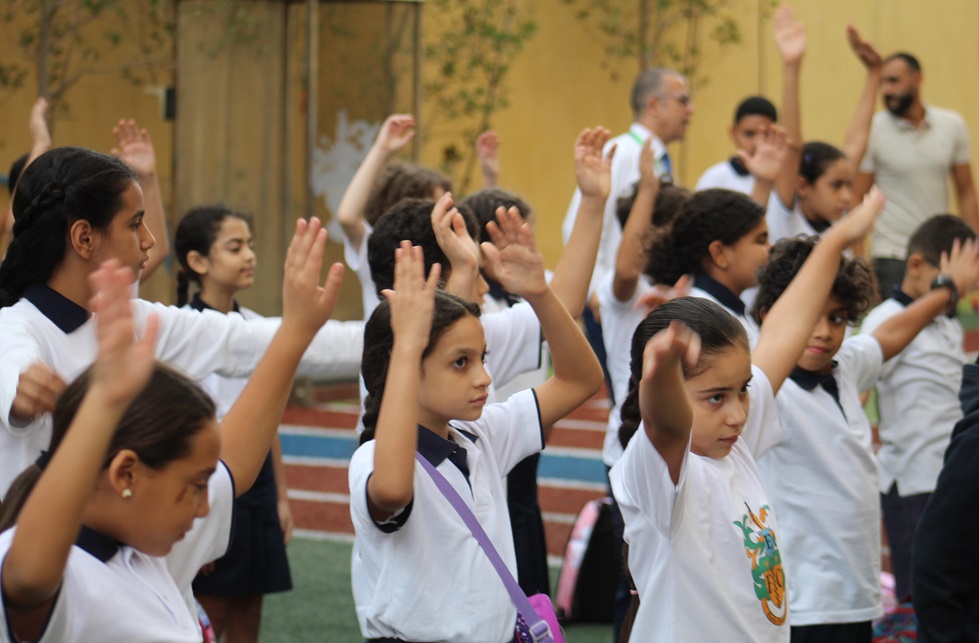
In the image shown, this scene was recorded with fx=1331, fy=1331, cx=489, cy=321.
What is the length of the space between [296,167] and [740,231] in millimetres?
6529

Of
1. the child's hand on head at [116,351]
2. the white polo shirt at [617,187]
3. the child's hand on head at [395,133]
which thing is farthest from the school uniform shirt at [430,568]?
the white polo shirt at [617,187]

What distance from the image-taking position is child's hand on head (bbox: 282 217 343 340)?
247cm

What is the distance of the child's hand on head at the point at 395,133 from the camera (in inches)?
191

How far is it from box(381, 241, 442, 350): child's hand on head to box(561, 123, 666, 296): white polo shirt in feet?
10.1

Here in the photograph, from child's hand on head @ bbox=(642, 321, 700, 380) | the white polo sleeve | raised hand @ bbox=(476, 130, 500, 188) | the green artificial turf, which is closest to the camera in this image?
child's hand on head @ bbox=(642, 321, 700, 380)

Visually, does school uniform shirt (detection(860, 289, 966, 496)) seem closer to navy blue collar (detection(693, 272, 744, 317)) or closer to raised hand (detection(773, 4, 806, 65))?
navy blue collar (detection(693, 272, 744, 317))

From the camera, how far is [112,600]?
201cm

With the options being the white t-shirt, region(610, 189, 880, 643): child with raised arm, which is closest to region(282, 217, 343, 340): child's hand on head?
region(610, 189, 880, 643): child with raised arm

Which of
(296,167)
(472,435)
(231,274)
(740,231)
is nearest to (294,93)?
(296,167)

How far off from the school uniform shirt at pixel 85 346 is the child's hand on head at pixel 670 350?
3.63 feet

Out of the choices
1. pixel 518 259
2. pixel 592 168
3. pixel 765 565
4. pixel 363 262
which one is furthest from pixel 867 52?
pixel 765 565

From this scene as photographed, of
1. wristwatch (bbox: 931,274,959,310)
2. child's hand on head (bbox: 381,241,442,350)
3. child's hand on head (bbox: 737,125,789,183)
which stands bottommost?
wristwatch (bbox: 931,274,959,310)

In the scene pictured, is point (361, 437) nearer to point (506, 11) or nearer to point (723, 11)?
point (506, 11)

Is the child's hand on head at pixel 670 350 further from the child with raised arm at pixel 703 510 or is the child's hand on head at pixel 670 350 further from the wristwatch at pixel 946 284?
the wristwatch at pixel 946 284
